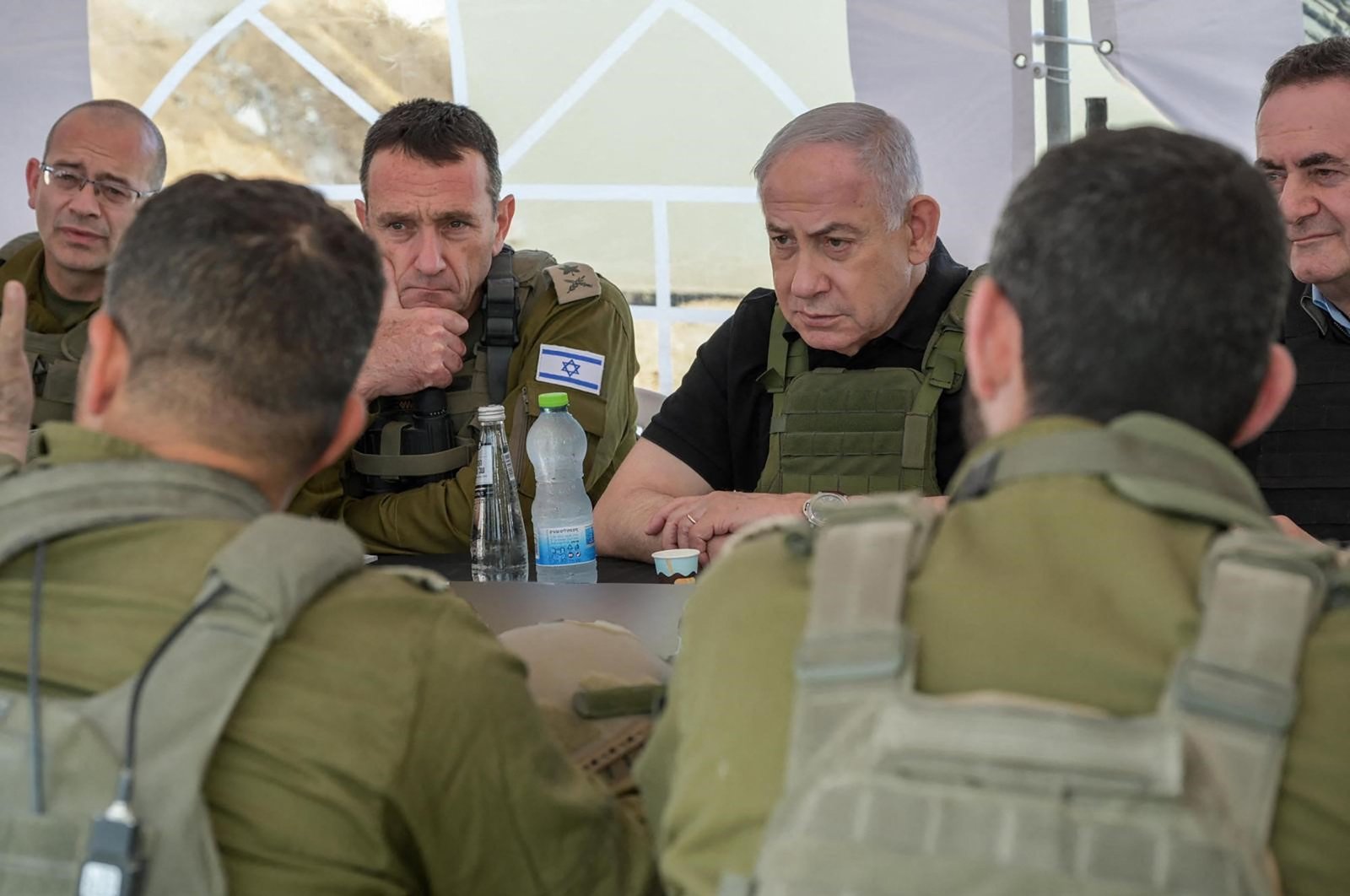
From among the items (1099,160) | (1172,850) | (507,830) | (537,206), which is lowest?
(507,830)

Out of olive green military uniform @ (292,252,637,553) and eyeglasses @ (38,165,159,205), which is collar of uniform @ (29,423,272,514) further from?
eyeglasses @ (38,165,159,205)

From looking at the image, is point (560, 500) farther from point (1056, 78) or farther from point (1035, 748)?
point (1056, 78)

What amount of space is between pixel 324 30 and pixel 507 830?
4.17 m

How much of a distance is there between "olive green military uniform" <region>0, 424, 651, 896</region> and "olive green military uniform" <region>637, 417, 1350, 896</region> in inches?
8.2

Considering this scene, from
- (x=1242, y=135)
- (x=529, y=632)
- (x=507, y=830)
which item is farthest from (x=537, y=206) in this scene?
(x=507, y=830)

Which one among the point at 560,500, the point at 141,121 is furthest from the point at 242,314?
the point at 141,121

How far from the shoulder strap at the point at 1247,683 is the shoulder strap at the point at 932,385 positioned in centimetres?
193

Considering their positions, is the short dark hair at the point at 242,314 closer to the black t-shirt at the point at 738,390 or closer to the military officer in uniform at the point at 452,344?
the military officer in uniform at the point at 452,344

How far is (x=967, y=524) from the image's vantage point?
1.09m

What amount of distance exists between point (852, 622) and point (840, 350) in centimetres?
212

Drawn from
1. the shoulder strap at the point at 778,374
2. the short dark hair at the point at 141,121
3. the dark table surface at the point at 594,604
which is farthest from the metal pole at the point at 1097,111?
the short dark hair at the point at 141,121

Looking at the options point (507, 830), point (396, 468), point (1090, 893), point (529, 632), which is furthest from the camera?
point (396, 468)

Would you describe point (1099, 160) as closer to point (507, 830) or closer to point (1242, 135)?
point (507, 830)

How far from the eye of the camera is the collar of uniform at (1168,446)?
108cm
